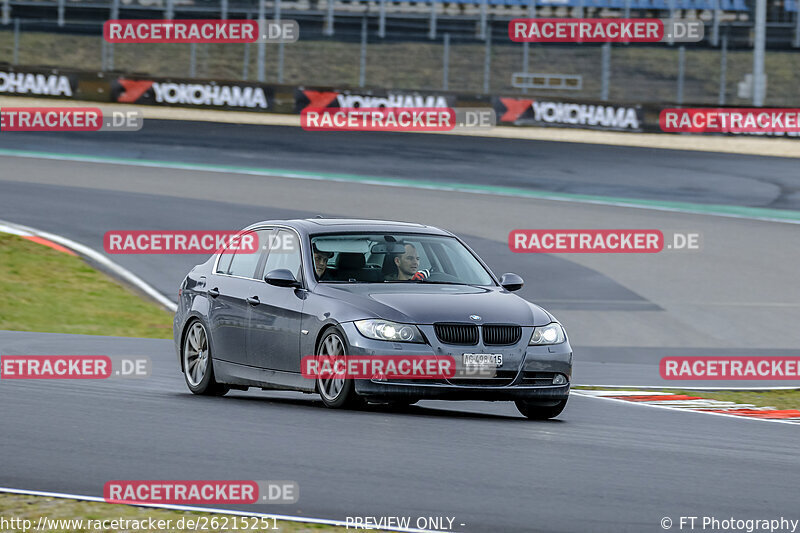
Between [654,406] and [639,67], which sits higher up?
Answer: [639,67]

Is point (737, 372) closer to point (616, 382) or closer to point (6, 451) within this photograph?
point (616, 382)

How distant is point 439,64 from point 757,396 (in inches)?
1527

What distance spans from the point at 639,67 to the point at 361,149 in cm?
2005

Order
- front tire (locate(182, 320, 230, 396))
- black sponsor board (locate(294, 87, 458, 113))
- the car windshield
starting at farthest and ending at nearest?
1. black sponsor board (locate(294, 87, 458, 113))
2. front tire (locate(182, 320, 230, 396))
3. the car windshield

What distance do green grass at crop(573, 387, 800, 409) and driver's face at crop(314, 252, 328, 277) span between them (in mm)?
3722

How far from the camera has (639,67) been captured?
52406 mm

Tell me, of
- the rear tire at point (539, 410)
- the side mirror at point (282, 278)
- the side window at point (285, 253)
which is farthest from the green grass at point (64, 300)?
the rear tire at point (539, 410)

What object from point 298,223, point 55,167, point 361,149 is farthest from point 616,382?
point 361,149

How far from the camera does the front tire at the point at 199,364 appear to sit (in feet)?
38.4

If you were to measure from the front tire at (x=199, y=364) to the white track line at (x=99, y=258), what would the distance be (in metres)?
6.82

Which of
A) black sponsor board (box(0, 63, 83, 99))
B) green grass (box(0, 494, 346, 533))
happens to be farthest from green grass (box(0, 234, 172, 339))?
black sponsor board (box(0, 63, 83, 99))

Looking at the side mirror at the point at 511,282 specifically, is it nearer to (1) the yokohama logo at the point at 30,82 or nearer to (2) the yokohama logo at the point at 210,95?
(2) the yokohama logo at the point at 210,95

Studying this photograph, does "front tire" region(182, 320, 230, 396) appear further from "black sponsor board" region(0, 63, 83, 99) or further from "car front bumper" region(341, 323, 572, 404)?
Answer: "black sponsor board" region(0, 63, 83, 99)

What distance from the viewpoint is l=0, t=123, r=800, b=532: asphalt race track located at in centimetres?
753
